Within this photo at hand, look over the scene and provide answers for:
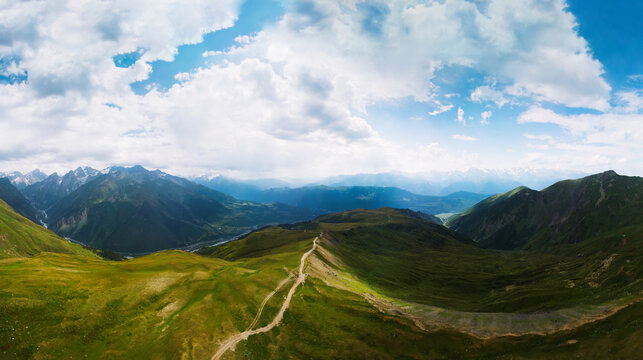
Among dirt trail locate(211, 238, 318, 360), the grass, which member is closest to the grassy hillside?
the grass

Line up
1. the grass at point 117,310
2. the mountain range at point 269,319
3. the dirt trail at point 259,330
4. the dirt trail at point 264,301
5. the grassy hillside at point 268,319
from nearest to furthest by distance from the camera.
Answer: the grass at point 117,310 < the grassy hillside at point 268,319 < the mountain range at point 269,319 < the dirt trail at point 259,330 < the dirt trail at point 264,301

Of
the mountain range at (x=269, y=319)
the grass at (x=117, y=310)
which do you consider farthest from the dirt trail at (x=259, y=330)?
the grass at (x=117, y=310)

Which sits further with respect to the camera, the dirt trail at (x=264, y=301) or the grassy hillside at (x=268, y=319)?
the dirt trail at (x=264, y=301)

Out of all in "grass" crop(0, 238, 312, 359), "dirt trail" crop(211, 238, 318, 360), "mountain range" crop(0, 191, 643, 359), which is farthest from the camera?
"dirt trail" crop(211, 238, 318, 360)

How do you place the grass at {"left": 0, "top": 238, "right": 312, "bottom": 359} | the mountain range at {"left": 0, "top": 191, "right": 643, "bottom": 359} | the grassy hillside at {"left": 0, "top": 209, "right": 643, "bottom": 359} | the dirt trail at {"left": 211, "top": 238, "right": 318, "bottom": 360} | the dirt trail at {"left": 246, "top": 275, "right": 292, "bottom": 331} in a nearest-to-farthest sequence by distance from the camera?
the grass at {"left": 0, "top": 238, "right": 312, "bottom": 359} → the grassy hillside at {"left": 0, "top": 209, "right": 643, "bottom": 359} → the mountain range at {"left": 0, "top": 191, "right": 643, "bottom": 359} → the dirt trail at {"left": 211, "top": 238, "right": 318, "bottom": 360} → the dirt trail at {"left": 246, "top": 275, "right": 292, "bottom": 331}

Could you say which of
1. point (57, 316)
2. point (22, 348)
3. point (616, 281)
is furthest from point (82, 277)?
point (616, 281)

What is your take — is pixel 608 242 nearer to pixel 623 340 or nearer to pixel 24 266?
pixel 623 340

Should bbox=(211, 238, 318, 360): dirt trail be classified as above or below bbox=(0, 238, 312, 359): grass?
below

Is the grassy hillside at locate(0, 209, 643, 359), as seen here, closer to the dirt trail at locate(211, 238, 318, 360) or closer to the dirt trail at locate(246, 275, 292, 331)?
the dirt trail at locate(246, 275, 292, 331)

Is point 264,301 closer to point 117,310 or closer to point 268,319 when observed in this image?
point 268,319

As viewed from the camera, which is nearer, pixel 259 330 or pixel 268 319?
pixel 259 330

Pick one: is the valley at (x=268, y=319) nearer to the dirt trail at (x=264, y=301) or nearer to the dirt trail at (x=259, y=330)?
the dirt trail at (x=259, y=330)

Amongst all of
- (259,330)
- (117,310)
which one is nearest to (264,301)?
(259,330)
